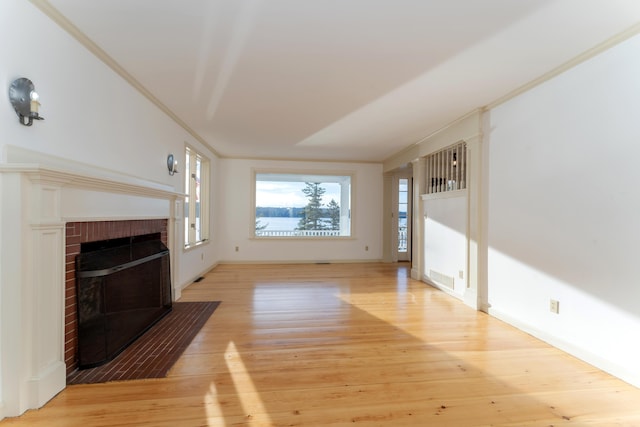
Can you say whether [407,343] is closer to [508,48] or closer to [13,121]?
[508,48]

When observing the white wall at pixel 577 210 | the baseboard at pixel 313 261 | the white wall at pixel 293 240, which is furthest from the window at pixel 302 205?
the white wall at pixel 577 210

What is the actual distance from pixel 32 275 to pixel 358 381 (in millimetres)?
2046

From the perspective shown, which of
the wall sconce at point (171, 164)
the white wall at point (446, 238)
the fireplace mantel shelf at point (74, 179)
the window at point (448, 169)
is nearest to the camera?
the fireplace mantel shelf at point (74, 179)

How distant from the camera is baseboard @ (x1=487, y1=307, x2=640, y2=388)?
198 centimetres

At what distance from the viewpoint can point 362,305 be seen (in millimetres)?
3604

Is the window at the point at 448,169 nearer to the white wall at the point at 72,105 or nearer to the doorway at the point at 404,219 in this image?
the doorway at the point at 404,219

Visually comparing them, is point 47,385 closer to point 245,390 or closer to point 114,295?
point 114,295

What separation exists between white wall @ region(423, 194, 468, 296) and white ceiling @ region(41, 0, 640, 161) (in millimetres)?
1229

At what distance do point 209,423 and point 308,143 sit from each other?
426cm

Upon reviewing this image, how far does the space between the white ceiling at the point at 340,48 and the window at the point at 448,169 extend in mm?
664

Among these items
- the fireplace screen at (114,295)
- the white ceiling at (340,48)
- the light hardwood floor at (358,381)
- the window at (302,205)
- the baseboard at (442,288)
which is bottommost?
the light hardwood floor at (358,381)

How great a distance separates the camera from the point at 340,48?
2.19m

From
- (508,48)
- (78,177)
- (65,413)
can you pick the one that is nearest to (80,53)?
(78,177)

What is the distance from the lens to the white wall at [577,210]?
78.9 inches
